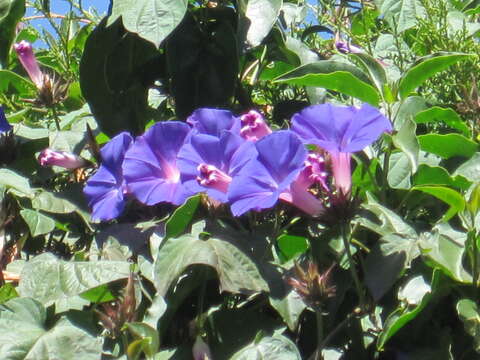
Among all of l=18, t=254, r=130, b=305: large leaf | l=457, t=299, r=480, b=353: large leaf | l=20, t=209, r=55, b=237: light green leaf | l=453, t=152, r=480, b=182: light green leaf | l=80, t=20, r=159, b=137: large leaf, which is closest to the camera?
l=457, t=299, r=480, b=353: large leaf

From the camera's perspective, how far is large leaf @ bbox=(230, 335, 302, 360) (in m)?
1.21

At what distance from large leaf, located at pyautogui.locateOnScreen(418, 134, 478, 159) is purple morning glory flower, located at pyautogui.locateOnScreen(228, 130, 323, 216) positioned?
256 millimetres

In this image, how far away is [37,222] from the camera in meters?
1.58

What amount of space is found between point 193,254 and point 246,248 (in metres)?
0.11

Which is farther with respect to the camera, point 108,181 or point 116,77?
point 116,77

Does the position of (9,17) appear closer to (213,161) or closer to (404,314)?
(213,161)

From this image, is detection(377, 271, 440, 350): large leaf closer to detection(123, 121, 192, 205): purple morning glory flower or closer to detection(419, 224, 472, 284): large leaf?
detection(419, 224, 472, 284): large leaf

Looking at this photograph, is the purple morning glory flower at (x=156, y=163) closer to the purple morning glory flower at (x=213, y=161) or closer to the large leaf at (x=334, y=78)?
the purple morning glory flower at (x=213, y=161)

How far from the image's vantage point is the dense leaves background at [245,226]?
1.27m

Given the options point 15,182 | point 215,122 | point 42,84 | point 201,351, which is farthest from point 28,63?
point 201,351

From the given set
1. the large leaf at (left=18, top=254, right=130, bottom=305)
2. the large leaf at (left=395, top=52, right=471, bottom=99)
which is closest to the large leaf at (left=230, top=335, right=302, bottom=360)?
the large leaf at (left=18, top=254, right=130, bottom=305)

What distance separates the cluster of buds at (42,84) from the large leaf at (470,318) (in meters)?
0.85

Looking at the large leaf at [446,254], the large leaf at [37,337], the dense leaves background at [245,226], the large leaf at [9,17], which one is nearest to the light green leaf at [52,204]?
the dense leaves background at [245,226]

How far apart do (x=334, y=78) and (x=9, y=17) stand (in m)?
0.73
